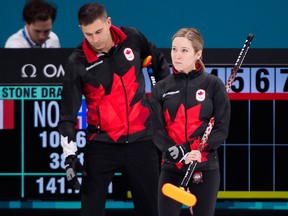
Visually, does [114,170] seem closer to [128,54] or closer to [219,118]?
[128,54]

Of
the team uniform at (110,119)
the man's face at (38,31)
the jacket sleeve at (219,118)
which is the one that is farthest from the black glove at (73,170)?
the man's face at (38,31)

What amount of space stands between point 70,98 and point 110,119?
0.27 metres

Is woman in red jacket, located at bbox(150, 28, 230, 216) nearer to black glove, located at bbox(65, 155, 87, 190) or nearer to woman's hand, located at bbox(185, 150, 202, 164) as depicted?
woman's hand, located at bbox(185, 150, 202, 164)

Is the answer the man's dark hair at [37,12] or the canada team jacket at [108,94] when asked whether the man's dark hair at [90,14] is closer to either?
the canada team jacket at [108,94]

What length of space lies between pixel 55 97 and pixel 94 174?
1.44 m

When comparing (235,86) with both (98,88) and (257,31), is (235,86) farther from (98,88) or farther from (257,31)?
(257,31)

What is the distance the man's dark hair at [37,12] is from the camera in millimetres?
8109

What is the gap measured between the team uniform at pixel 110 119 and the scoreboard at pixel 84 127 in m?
1.23

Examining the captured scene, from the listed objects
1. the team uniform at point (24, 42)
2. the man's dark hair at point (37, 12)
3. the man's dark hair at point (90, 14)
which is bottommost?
the man's dark hair at point (90, 14)

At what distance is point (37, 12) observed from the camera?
8.15m

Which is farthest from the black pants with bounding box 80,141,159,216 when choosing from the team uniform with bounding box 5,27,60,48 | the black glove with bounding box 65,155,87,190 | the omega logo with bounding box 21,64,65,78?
the team uniform with bounding box 5,27,60,48

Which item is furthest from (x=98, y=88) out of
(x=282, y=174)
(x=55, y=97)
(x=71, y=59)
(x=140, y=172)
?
(x=282, y=174)

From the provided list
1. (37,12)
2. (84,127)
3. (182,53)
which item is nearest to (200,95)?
(182,53)

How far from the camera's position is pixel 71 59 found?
529 centimetres
